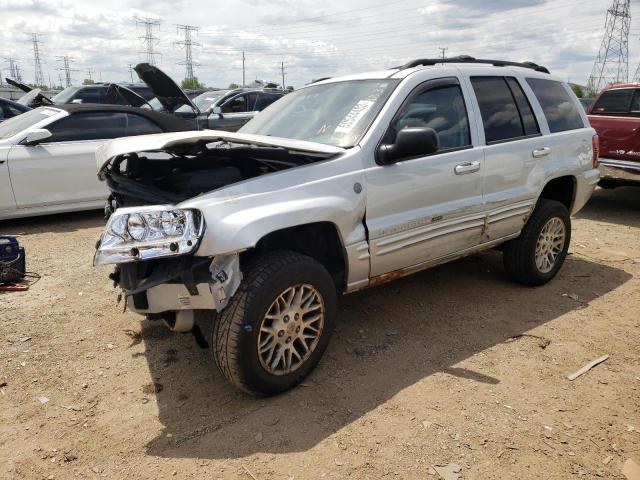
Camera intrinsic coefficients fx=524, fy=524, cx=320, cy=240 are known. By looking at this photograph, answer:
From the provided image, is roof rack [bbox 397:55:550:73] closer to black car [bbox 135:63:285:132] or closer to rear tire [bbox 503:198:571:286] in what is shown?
rear tire [bbox 503:198:571:286]

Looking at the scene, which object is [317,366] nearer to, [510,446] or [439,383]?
[439,383]

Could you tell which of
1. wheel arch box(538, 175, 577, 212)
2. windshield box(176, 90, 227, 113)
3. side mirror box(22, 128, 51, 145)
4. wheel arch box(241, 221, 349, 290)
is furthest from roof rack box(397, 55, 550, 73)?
windshield box(176, 90, 227, 113)

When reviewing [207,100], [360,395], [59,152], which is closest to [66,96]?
[207,100]

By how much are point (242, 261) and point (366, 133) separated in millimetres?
1182

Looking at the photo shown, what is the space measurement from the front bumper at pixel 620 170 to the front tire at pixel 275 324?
6.31 metres

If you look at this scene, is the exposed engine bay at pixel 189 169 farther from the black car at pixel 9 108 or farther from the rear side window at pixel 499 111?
the black car at pixel 9 108

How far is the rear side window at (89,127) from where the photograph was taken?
694cm

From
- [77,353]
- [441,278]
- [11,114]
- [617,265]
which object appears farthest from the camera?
[11,114]

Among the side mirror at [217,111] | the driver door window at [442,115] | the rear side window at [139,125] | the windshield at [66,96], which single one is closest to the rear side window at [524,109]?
the driver door window at [442,115]

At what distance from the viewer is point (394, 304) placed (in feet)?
14.8

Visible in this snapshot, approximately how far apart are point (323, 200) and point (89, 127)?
5338 mm

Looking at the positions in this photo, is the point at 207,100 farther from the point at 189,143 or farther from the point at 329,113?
the point at 189,143

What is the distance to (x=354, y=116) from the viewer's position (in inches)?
141

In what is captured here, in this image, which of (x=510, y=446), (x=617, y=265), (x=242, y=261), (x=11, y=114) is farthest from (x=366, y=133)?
(x=11, y=114)
